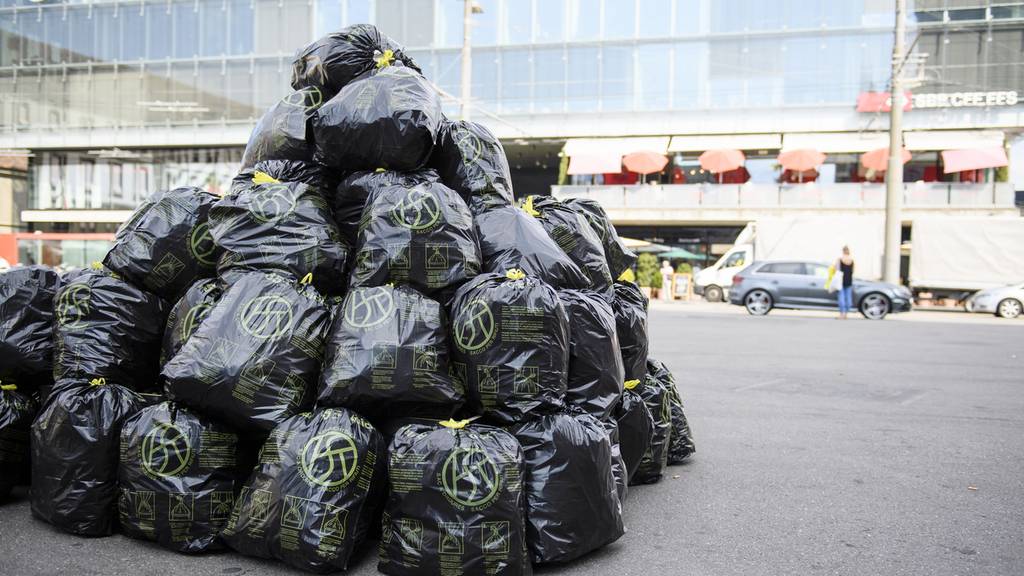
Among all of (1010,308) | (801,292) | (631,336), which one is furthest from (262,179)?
(1010,308)

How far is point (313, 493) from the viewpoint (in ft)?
9.68

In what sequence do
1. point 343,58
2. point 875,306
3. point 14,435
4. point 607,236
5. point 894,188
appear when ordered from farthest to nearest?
point 894,188, point 875,306, point 607,236, point 343,58, point 14,435

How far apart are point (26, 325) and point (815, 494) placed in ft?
14.1

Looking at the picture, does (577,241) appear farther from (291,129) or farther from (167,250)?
(167,250)

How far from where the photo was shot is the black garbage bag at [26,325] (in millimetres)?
3895

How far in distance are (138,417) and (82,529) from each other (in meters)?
0.55

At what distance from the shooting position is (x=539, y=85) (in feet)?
110

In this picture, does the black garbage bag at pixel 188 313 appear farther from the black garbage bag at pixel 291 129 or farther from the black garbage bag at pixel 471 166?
the black garbage bag at pixel 471 166

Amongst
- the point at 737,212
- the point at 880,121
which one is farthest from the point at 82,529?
the point at 880,121

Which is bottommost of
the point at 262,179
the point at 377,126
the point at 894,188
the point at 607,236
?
the point at 607,236

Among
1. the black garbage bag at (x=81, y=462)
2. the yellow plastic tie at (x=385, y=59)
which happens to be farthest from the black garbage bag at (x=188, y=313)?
the yellow plastic tie at (x=385, y=59)

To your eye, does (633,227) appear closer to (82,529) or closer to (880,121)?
(880,121)

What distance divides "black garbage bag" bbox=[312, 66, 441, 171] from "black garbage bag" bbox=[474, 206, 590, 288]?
514 millimetres

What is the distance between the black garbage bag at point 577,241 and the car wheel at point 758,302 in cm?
1586
